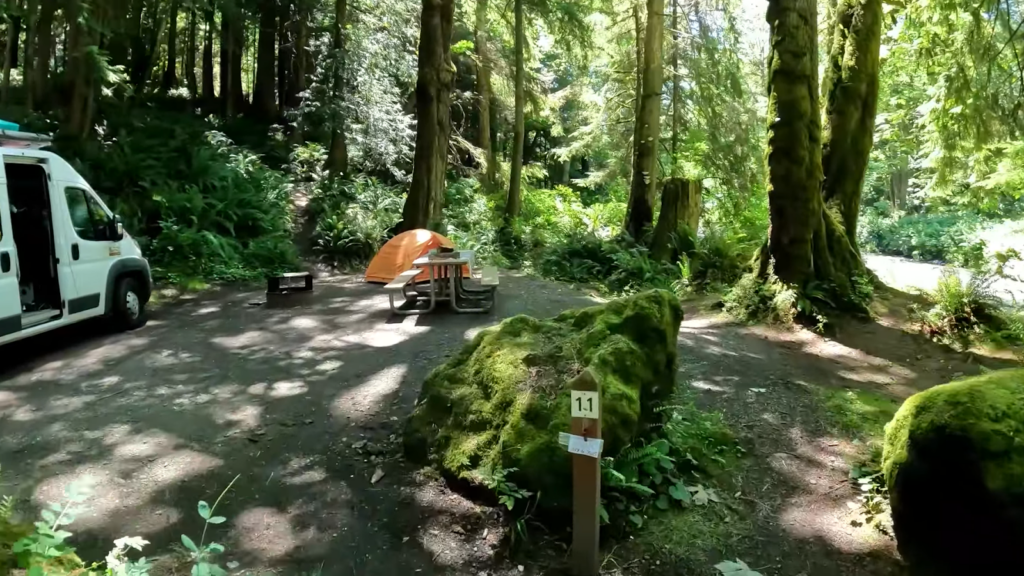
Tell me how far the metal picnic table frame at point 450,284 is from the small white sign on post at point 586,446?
268 inches

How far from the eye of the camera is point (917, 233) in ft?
117

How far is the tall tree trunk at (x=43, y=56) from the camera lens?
15984mm

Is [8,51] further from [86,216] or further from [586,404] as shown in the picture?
[586,404]

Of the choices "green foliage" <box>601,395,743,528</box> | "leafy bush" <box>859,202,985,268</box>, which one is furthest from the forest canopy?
"leafy bush" <box>859,202,985,268</box>

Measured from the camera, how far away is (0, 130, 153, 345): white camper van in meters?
7.56

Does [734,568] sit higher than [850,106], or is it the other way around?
[850,106]

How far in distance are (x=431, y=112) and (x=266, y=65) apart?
13109 mm

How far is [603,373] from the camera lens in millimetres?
5094

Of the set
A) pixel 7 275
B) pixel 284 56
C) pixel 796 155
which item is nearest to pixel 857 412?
pixel 796 155

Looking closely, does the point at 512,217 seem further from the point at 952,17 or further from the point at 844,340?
the point at 844,340

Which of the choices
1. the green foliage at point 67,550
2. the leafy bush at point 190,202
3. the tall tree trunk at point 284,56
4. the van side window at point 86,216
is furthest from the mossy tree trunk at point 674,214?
the tall tree trunk at point 284,56

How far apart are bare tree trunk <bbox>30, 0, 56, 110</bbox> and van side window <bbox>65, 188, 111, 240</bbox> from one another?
861 centimetres

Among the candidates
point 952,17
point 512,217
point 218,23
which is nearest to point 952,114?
point 952,17

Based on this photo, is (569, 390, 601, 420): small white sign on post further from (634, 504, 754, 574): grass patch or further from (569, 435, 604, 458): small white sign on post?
(634, 504, 754, 574): grass patch
